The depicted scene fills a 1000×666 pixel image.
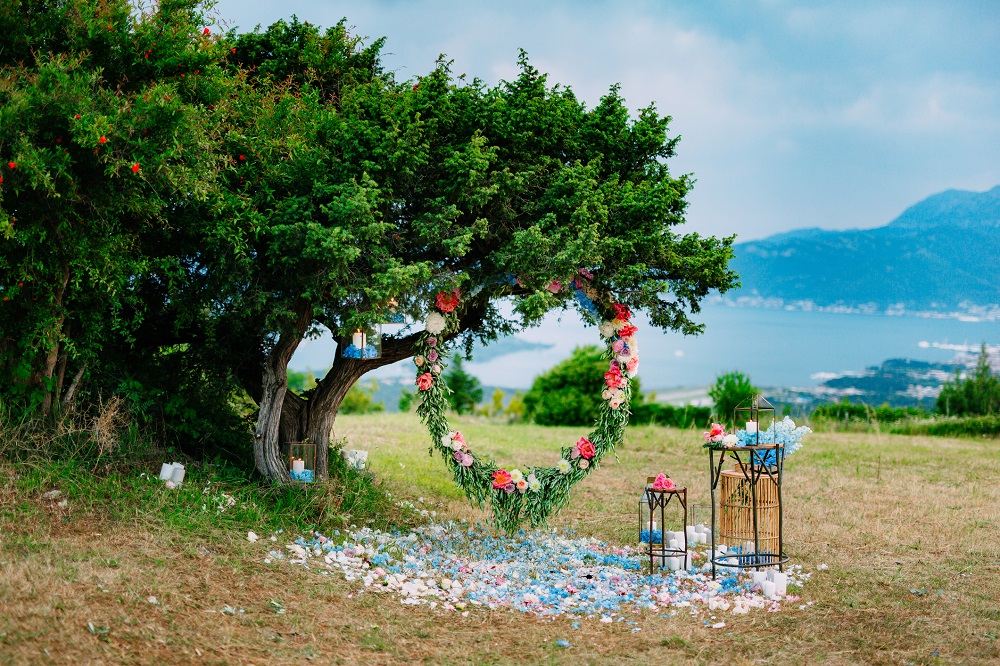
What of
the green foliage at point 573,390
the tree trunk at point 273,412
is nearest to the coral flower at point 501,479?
the tree trunk at point 273,412

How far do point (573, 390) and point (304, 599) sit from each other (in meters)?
14.8

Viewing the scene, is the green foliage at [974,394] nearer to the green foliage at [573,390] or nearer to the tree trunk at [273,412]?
the green foliage at [573,390]

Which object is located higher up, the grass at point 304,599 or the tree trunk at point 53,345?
the tree trunk at point 53,345

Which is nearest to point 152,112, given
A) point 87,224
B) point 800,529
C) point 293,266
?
point 87,224

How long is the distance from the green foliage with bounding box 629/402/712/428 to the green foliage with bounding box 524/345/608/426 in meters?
1.07

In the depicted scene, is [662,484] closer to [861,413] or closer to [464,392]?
[861,413]

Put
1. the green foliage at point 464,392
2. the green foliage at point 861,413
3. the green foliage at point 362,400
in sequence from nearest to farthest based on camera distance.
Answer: the green foliage at point 861,413 < the green foliage at point 464,392 < the green foliage at point 362,400

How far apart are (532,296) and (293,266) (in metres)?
2.39

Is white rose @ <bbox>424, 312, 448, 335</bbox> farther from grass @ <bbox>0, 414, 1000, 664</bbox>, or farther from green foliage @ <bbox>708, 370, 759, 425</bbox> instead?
green foliage @ <bbox>708, 370, 759, 425</bbox>

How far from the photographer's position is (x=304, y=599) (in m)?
6.66

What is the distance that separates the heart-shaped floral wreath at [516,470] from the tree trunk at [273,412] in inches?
56.9

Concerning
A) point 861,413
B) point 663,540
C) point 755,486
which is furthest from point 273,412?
point 861,413

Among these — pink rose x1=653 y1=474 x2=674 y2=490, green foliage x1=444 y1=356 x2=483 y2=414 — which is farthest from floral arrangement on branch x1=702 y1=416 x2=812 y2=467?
green foliage x1=444 y1=356 x2=483 y2=414

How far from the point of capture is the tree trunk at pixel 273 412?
893 cm
